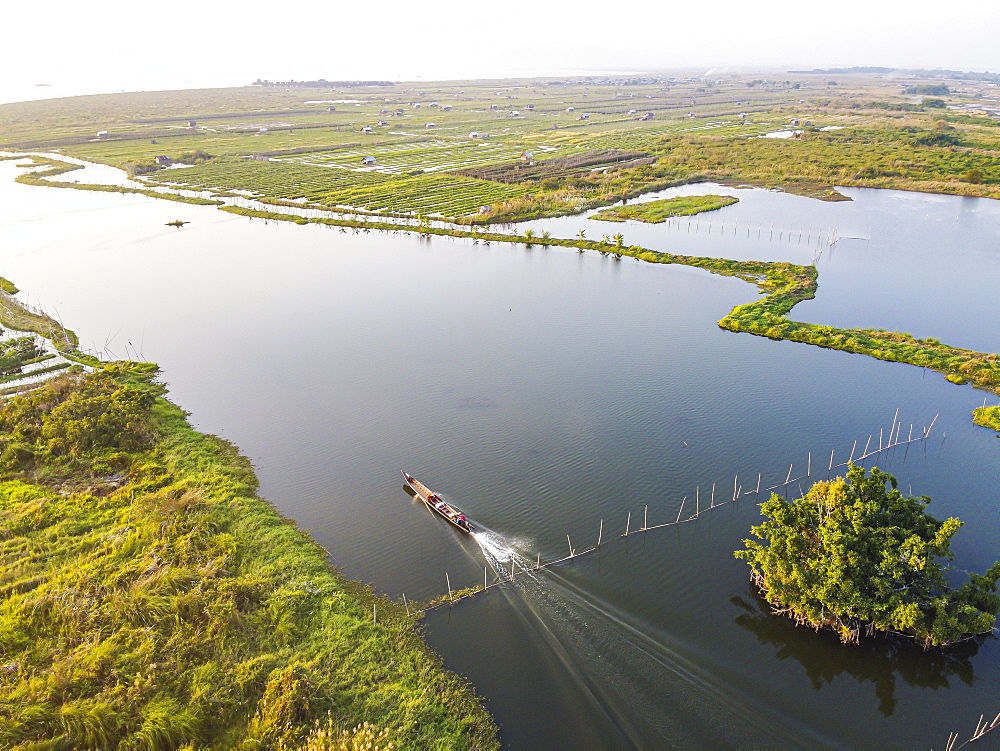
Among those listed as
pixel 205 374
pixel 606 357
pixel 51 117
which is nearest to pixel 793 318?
pixel 606 357

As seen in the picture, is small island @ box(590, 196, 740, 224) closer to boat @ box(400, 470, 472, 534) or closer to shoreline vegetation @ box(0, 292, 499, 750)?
boat @ box(400, 470, 472, 534)

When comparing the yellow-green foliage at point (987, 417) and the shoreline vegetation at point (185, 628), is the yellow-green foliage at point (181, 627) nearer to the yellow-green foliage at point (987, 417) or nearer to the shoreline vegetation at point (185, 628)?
the shoreline vegetation at point (185, 628)

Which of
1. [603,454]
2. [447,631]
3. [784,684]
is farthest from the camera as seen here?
[603,454]

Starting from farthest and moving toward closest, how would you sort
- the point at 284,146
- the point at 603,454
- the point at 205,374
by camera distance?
the point at 284,146 < the point at 205,374 < the point at 603,454

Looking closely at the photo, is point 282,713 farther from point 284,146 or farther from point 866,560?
point 284,146

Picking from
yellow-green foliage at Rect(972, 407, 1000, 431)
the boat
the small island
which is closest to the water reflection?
the boat

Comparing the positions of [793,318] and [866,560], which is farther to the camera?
[793,318]

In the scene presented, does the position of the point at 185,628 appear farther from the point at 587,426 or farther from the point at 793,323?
the point at 793,323

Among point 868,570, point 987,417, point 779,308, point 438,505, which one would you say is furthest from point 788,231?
point 438,505
